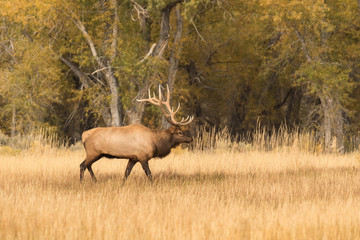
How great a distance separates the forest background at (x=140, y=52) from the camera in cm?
2133

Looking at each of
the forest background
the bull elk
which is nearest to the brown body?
the bull elk

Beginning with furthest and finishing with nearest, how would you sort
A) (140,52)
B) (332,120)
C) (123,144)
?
(140,52), (332,120), (123,144)

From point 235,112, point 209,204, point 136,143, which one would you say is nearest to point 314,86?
point 235,112

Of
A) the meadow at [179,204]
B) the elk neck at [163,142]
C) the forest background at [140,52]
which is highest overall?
the forest background at [140,52]

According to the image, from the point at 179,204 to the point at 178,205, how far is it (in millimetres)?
46

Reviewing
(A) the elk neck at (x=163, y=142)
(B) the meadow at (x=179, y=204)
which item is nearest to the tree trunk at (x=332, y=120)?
(B) the meadow at (x=179, y=204)

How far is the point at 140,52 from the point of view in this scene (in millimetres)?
23031

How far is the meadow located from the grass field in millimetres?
14

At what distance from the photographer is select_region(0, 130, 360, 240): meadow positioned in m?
6.37

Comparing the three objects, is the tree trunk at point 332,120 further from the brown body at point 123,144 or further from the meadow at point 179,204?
the brown body at point 123,144

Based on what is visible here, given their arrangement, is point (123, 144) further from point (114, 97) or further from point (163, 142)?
point (114, 97)

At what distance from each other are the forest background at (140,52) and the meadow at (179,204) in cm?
795

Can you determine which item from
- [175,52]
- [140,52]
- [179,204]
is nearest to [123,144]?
[179,204]

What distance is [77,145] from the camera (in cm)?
1933
